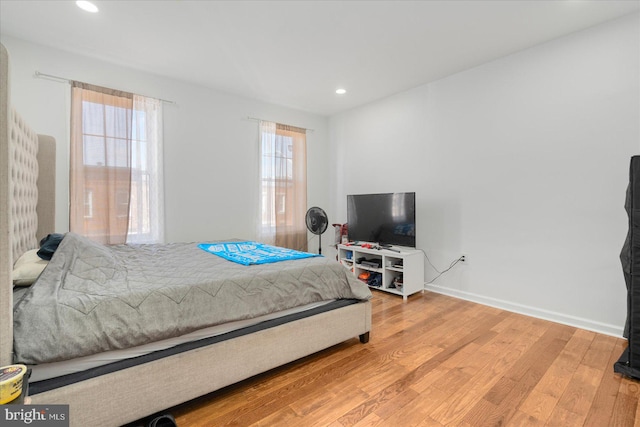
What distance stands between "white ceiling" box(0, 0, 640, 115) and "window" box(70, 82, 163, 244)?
483 millimetres

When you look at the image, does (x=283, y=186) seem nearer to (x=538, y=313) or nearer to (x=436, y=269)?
(x=436, y=269)

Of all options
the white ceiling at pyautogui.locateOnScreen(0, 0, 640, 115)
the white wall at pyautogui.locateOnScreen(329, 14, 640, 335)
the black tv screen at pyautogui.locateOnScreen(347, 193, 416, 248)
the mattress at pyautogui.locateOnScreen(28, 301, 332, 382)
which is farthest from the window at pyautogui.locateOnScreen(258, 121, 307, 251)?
the mattress at pyautogui.locateOnScreen(28, 301, 332, 382)

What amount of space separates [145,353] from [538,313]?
10.7 feet

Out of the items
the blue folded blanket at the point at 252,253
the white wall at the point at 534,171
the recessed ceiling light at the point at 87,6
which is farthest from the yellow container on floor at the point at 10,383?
the white wall at the point at 534,171

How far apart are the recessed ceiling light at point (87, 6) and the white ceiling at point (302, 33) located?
0.21 feet

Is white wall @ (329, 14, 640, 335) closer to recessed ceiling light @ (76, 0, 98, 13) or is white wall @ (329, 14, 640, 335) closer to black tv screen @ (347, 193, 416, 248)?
black tv screen @ (347, 193, 416, 248)

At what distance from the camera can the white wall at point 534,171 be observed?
2.40 m

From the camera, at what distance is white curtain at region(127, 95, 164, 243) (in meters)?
3.24

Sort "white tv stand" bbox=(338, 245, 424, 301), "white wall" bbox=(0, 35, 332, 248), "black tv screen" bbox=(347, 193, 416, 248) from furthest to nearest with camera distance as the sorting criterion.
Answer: "black tv screen" bbox=(347, 193, 416, 248) < "white tv stand" bbox=(338, 245, 424, 301) < "white wall" bbox=(0, 35, 332, 248)

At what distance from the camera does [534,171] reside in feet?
9.20

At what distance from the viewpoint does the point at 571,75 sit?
2.60 metres

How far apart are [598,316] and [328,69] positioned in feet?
11.4

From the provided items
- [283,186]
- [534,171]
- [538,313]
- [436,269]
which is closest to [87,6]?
[283,186]

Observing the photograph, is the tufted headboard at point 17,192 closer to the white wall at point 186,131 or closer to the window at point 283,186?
the white wall at point 186,131
